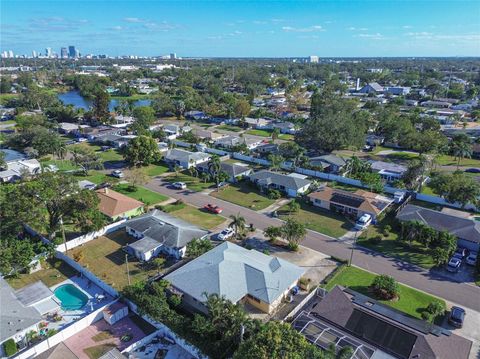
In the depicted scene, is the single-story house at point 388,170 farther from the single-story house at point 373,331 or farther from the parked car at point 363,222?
the single-story house at point 373,331

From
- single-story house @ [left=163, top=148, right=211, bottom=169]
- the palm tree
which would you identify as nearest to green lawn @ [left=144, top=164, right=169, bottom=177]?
single-story house @ [left=163, top=148, right=211, bottom=169]

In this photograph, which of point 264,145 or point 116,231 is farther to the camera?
point 264,145

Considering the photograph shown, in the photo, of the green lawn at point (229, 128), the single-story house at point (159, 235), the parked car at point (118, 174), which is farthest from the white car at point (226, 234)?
the green lawn at point (229, 128)

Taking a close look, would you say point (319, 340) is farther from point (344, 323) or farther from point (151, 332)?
point (151, 332)

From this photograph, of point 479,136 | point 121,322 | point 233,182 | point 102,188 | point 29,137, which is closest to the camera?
point 121,322

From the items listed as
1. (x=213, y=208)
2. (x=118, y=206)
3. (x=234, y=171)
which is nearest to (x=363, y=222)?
(x=213, y=208)

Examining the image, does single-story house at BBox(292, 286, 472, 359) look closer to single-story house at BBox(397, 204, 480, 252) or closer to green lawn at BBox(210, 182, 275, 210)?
single-story house at BBox(397, 204, 480, 252)

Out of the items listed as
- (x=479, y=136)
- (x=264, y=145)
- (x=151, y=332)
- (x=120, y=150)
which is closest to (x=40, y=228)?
(x=151, y=332)
